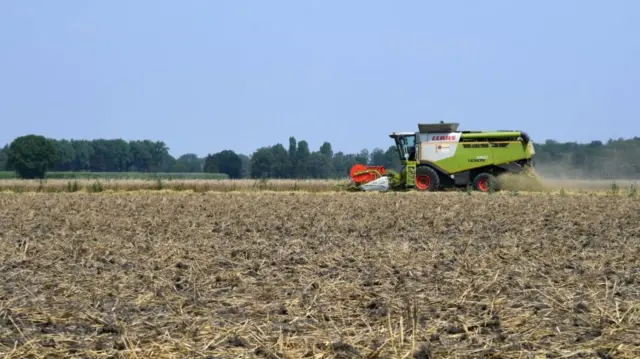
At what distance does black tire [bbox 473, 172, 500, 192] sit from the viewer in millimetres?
30078

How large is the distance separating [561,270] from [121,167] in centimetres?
11822

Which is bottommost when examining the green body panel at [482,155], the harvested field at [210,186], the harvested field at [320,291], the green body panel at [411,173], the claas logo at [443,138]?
the harvested field at [320,291]

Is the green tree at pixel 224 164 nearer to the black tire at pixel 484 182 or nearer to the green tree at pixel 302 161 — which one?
the green tree at pixel 302 161

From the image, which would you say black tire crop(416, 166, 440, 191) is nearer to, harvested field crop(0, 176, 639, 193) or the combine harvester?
the combine harvester

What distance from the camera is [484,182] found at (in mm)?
30484

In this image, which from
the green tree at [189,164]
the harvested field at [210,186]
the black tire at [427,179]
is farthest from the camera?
the green tree at [189,164]

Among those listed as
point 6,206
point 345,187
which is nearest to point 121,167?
point 345,187

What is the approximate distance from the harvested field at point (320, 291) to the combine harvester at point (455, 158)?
15323 millimetres

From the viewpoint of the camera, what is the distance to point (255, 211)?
19.6 meters

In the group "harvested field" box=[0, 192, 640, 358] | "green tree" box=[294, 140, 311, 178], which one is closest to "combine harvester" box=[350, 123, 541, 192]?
"harvested field" box=[0, 192, 640, 358]

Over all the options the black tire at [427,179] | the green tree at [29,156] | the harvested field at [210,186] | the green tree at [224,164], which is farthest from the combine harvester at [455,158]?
the green tree at [224,164]

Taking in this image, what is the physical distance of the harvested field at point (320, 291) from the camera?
533cm

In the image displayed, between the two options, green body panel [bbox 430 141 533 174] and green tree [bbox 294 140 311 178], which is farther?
green tree [bbox 294 140 311 178]

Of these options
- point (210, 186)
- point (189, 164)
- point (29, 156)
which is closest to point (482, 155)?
point (210, 186)
